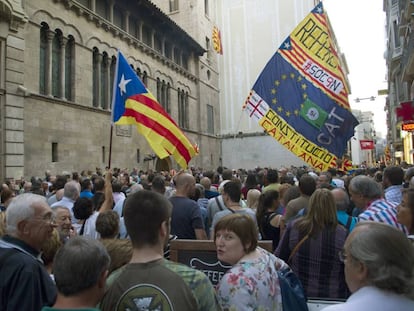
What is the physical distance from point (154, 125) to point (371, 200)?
16.1 feet

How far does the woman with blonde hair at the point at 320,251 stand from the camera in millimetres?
3367

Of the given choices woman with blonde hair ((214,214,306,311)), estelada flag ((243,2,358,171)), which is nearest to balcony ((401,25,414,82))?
estelada flag ((243,2,358,171))

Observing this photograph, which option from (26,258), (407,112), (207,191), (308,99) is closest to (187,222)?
(26,258)

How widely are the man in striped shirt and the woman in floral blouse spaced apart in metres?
1.75

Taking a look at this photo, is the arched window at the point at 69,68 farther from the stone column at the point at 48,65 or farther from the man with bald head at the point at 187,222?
the man with bald head at the point at 187,222

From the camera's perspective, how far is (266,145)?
136 feet

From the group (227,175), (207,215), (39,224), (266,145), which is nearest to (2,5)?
(227,175)

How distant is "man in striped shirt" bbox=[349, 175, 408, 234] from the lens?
12.8 feet

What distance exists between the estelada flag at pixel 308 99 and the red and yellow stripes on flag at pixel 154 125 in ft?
9.28

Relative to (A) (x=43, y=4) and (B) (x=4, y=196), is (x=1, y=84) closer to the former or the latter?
(A) (x=43, y=4)

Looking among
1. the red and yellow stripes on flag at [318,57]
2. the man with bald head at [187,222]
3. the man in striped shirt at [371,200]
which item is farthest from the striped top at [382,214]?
the red and yellow stripes on flag at [318,57]

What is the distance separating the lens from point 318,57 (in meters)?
10.2

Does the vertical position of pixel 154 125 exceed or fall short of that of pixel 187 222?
it exceeds it

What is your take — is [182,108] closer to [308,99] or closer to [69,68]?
[69,68]
